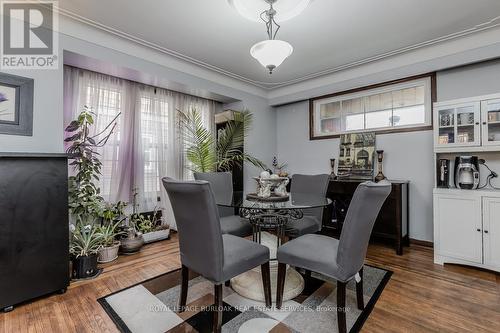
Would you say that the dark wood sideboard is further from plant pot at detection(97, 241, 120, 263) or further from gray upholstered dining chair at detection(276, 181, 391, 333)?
plant pot at detection(97, 241, 120, 263)

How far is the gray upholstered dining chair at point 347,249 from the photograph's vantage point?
1430 mm

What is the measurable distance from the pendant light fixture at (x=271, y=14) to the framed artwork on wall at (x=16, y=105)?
1.93 metres

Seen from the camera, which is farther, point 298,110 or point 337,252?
point 298,110

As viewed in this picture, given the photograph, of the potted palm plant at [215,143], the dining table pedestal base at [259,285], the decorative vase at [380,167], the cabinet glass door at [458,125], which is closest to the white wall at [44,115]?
the potted palm plant at [215,143]

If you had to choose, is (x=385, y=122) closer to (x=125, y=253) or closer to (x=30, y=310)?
(x=125, y=253)

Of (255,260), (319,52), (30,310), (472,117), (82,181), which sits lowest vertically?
(30,310)

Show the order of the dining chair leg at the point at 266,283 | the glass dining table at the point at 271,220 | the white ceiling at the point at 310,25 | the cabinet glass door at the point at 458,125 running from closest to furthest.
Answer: the dining chair leg at the point at 266,283 → the glass dining table at the point at 271,220 → the white ceiling at the point at 310,25 → the cabinet glass door at the point at 458,125

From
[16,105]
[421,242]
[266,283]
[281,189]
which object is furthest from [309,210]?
[16,105]

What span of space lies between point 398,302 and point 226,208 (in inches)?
72.7

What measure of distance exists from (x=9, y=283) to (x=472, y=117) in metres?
4.47

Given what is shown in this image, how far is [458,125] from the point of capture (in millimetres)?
2654

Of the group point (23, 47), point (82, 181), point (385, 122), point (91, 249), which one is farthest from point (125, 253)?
point (385, 122)

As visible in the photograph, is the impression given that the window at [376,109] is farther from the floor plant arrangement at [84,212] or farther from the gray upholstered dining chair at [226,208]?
the floor plant arrangement at [84,212]

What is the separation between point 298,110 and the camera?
4.46 metres
